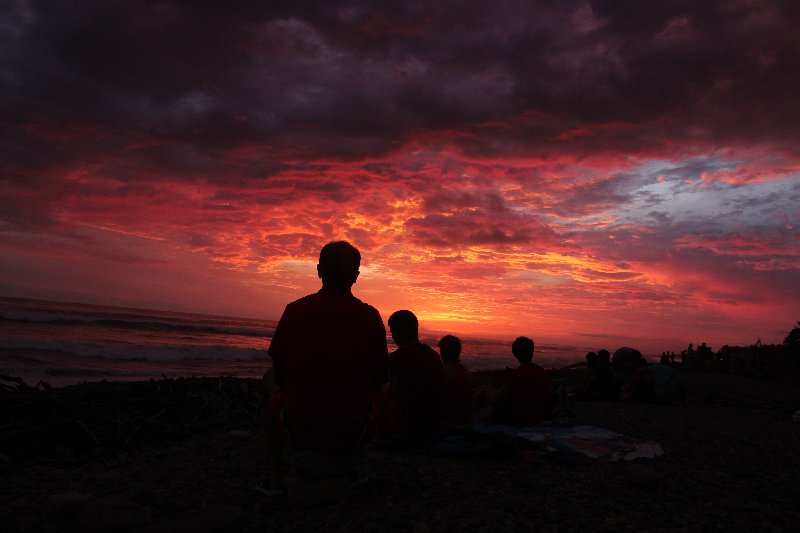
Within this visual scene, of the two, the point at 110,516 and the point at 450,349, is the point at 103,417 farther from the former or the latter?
the point at 450,349

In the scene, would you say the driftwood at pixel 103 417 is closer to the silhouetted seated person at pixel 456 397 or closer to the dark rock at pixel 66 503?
the dark rock at pixel 66 503

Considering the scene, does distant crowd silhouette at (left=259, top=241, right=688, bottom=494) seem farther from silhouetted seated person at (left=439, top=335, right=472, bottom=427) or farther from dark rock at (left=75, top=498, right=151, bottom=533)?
silhouetted seated person at (left=439, top=335, right=472, bottom=427)

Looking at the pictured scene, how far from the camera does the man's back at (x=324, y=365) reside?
3.77 meters

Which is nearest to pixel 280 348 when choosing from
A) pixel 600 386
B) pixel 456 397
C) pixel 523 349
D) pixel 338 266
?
pixel 338 266

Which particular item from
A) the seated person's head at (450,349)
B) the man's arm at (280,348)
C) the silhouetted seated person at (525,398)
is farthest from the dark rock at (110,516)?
the silhouetted seated person at (525,398)

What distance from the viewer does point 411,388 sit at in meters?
5.87

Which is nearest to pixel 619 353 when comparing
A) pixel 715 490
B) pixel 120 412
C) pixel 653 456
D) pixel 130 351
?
pixel 653 456

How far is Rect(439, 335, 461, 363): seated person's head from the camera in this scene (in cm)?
721

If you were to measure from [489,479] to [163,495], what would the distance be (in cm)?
281

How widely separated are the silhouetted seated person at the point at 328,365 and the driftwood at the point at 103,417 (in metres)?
3.65

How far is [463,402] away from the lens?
6.87m

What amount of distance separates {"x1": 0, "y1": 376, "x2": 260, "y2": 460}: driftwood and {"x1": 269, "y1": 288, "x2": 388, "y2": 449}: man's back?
3.71m

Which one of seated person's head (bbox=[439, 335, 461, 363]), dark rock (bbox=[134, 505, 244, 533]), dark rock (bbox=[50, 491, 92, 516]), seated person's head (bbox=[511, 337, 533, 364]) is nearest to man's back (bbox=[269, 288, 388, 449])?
dark rock (bbox=[134, 505, 244, 533])

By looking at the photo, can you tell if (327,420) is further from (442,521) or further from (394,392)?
(394,392)
